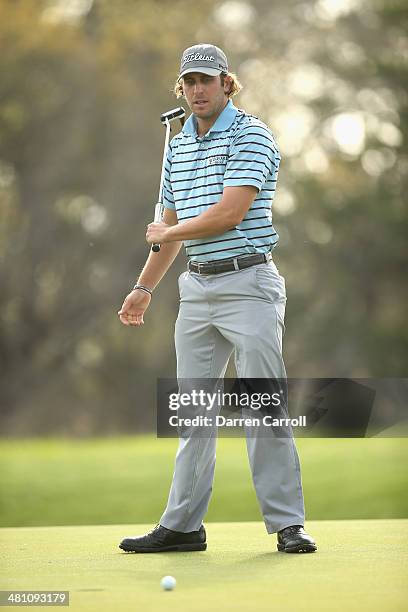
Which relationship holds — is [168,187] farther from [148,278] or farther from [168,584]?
[168,584]

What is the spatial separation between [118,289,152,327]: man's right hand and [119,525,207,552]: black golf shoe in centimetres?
74

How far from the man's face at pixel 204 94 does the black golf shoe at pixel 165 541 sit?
1412mm

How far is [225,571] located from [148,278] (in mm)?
1264

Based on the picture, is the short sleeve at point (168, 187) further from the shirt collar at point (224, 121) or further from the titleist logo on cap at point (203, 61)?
the titleist logo on cap at point (203, 61)

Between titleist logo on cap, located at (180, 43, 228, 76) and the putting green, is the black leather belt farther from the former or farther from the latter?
the putting green

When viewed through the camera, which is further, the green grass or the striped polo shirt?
the green grass

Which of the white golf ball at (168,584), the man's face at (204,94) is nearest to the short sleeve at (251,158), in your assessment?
the man's face at (204,94)

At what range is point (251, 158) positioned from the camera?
387cm

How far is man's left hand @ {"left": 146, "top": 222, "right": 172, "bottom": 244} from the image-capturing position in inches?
154

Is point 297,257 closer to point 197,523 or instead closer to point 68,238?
point 68,238

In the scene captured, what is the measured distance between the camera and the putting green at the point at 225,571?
2.81 meters

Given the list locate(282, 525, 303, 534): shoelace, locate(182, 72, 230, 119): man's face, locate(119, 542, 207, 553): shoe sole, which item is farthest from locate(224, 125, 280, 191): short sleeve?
locate(119, 542, 207, 553): shoe sole

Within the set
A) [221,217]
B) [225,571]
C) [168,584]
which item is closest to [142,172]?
[221,217]

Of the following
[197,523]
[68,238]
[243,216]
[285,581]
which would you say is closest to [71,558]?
[197,523]
